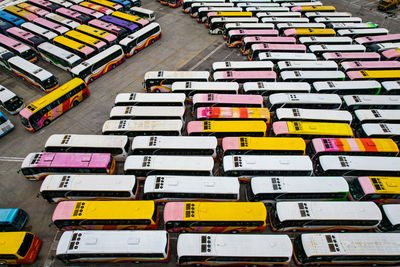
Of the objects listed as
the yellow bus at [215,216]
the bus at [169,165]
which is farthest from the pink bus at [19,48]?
the yellow bus at [215,216]

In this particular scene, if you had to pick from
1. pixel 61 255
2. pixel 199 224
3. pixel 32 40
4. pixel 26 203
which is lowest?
pixel 26 203

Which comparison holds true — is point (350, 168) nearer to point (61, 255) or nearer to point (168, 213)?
point (168, 213)

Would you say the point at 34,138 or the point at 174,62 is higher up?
the point at 174,62

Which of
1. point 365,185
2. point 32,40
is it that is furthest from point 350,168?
point 32,40

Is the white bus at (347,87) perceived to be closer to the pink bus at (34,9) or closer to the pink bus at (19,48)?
the pink bus at (19,48)

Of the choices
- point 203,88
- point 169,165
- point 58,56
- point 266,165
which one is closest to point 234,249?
point 266,165
